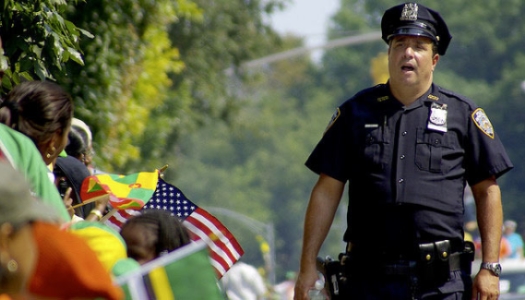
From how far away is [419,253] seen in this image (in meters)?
5.87

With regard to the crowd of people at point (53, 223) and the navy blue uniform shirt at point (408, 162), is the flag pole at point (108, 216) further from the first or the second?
the navy blue uniform shirt at point (408, 162)

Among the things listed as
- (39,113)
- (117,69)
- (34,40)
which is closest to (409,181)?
(39,113)

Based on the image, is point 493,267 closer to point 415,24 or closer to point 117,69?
point 415,24

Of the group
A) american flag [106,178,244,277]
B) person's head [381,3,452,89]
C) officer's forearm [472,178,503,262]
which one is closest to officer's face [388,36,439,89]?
person's head [381,3,452,89]

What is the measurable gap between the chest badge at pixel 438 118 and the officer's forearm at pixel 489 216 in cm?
32

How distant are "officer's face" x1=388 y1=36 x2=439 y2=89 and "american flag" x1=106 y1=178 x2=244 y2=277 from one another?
A: 1.09 m

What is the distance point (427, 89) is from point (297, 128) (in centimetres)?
8407

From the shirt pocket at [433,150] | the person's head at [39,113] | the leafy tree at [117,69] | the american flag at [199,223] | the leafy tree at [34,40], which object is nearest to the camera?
the person's head at [39,113]

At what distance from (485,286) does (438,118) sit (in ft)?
2.58

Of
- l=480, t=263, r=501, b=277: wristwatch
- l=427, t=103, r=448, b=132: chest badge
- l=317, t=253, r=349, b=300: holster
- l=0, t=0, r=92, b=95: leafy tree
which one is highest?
l=427, t=103, r=448, b=132: chest badge

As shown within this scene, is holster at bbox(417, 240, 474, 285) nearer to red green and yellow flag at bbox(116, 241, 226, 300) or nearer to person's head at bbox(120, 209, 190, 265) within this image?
person's head at bbox(120, 209, 190, 265)

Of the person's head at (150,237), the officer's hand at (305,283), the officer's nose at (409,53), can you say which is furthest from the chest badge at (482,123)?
the person's head at (150,237)

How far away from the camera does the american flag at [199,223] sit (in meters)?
5.61

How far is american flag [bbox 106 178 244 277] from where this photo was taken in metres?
5.61
